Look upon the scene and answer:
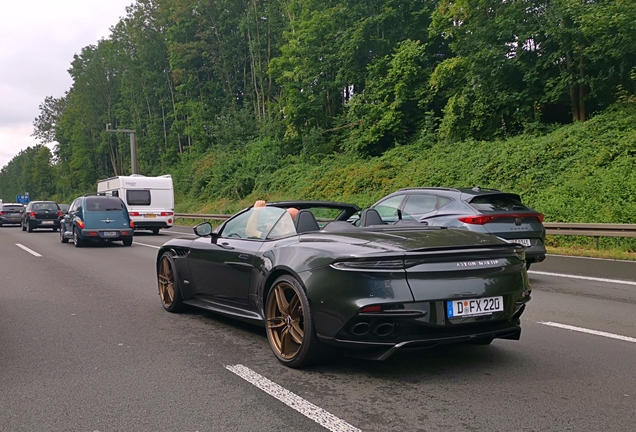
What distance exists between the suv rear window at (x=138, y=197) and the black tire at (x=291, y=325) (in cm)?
2102

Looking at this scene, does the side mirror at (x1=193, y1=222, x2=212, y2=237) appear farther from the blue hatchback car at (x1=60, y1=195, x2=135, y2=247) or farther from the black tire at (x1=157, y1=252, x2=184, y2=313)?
the blue hatchback car at (x1=60, y1=195, x2=135, y2=247)

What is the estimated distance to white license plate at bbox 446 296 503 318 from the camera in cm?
438

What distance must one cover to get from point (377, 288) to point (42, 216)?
91.8 feet

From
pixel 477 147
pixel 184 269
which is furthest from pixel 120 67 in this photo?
pixel 184 269

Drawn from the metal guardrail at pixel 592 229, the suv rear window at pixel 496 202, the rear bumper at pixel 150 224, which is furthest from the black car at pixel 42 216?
the suv rear window at pixel 496 202

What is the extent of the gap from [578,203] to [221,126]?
36.8 meters

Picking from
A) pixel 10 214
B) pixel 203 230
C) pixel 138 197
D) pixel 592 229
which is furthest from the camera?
pixel 10 214

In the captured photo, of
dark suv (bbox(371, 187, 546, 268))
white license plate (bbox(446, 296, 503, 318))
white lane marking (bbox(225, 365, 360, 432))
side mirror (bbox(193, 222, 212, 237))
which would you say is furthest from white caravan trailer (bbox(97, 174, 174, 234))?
white license plate (bbox(446, 296, 503, 318))

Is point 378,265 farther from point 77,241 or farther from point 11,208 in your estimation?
point 11,208

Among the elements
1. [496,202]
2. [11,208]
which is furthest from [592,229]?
[11,208]

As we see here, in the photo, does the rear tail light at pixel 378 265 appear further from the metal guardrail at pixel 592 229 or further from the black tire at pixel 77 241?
the black tire at pixel 77 241

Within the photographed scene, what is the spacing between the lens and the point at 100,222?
18.9m

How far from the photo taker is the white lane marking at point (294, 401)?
3615mm

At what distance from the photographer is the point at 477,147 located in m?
23.2
